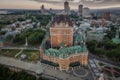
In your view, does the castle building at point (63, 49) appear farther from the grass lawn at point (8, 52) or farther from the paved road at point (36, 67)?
the grass lawn at point (8, 52)

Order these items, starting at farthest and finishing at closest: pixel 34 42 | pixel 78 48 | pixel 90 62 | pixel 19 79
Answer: pixel 34 42 → pixel 90 62 → pixel 78 48 → pixel 19 79

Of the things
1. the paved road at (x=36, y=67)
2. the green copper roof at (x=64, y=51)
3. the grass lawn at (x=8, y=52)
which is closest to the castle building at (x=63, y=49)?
the green copper roof at (x=64, y=51)

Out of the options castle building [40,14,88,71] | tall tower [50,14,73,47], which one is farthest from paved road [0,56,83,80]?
tall tower [50,14,73,47]

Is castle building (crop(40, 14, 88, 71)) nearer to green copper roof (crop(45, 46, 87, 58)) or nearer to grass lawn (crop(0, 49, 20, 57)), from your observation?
green copper roof (crop(45, 46, 87, 58))

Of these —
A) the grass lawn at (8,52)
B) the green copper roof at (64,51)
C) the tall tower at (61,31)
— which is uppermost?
the tall tower at (61,31)

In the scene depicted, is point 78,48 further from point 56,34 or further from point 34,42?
point 34,42

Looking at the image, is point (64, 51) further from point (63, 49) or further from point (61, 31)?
point (61, 31)

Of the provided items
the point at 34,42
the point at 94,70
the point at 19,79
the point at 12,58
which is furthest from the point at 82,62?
the point at 34,42
